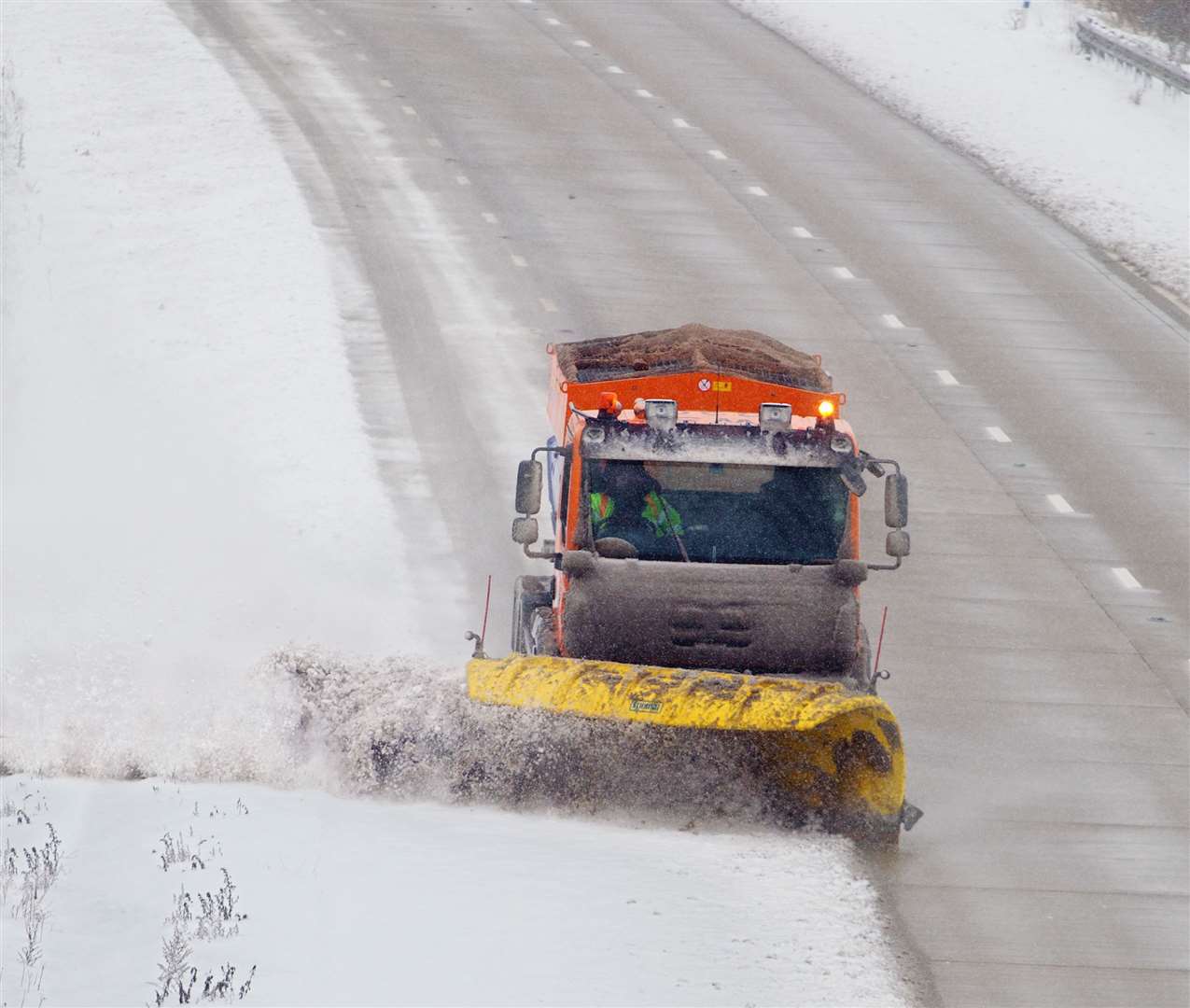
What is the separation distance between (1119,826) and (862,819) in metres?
2.05

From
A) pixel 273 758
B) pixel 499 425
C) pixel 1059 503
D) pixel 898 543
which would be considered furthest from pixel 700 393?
pixel 499 425

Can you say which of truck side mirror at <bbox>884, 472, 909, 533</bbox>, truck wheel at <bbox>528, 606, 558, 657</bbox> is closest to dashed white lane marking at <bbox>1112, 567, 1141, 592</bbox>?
truck side mirror at <bbox>884, 472, 909, 533</bbox>

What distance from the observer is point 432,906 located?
31.5 ft

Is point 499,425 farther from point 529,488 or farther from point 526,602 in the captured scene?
point 529,488

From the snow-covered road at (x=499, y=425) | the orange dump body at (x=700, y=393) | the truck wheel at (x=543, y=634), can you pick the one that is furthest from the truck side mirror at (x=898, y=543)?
the truck wheel at (x=543, y=634)

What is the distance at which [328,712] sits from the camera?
12008mm

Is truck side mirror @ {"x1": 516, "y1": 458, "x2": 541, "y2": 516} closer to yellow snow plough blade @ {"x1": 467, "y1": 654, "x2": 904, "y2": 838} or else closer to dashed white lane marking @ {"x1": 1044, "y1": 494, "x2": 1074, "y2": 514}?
yellow snow plough blade @ {"x1": 467, "y1": 654, "x2": 904, "y2": 838}

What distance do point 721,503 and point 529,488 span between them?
3.83 ft

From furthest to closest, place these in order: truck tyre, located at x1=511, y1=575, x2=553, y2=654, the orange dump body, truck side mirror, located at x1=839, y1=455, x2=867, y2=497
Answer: truck tyre, located at x1=511, y1=575, x2=553, y2=654 < the orange dump body < truck side mirror, located at x1=839, y1=455, x2=867, y2=497

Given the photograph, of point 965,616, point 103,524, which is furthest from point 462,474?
point 965,616

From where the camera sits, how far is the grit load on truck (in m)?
11.2

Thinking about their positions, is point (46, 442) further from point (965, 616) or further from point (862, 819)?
point (862, 819)

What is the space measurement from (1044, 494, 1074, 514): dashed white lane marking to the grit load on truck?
21.8 ft

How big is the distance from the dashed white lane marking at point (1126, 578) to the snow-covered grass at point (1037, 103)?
358 inches
